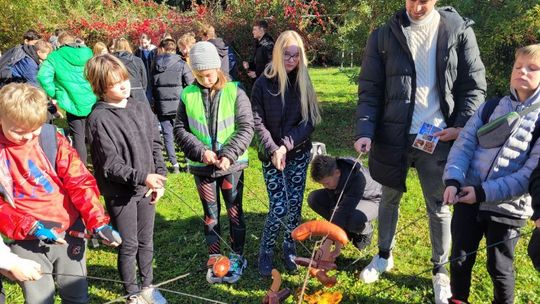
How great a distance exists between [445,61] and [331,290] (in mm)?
1752

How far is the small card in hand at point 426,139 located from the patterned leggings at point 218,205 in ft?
4.15

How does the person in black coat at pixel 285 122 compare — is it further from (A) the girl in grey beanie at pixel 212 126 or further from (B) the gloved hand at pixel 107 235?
(B) the gloved hand at pixel 107 235

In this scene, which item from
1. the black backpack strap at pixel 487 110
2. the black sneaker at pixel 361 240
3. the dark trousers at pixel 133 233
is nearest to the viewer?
the black backpack strap at pixel 487 110

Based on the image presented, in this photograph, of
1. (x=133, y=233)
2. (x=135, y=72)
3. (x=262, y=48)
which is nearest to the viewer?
(x=133, y=233)

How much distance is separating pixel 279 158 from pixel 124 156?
1.02 meters

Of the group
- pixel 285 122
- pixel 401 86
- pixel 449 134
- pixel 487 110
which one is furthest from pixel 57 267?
pixel 487 110

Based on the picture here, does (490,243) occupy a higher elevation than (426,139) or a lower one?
lower

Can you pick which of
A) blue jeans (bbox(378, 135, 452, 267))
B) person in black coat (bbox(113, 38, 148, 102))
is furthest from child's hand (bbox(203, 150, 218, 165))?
person in black coat (bbox(113, 38, 148, 102))

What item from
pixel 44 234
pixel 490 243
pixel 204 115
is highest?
pixel 204 115

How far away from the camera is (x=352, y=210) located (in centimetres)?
345

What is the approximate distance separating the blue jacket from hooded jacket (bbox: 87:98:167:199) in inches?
70.6

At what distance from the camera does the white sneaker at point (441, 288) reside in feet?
10.0

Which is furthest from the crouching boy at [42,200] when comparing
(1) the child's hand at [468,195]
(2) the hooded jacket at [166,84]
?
(2) the hooded jacket at [166,84]

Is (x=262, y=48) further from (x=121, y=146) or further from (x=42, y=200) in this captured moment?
(x=42, y=200)
